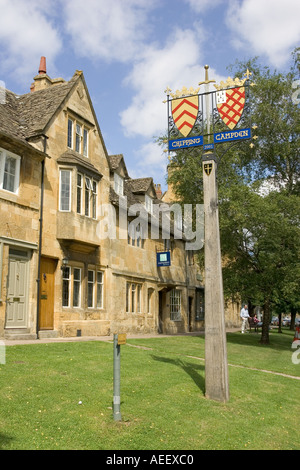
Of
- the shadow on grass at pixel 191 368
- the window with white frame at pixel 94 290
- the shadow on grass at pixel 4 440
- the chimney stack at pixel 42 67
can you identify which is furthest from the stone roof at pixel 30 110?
the shadow on grass at pixel 4 440

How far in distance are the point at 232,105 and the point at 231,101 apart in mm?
94

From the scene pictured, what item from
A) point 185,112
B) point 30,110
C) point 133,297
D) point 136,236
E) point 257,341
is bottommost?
point 257,341

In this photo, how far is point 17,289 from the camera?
15789 millimetres

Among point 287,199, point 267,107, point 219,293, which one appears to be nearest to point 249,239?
point 287,199

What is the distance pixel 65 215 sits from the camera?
58.8ft

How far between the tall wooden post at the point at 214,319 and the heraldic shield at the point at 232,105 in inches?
74.3

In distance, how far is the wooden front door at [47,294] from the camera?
1705cm

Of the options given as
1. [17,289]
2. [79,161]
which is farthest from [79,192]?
[17,289]

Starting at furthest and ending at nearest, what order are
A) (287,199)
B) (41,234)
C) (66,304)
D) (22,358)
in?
(287,199) → (66,304) → (41,234) → (22,358)

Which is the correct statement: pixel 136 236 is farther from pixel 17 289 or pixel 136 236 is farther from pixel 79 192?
pixel 17 289

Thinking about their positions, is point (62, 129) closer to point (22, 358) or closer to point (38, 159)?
point (38, 159)

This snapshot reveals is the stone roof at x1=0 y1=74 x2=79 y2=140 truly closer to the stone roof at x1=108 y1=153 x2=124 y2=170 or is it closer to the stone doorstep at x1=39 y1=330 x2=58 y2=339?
the stone roof at x1=108 y1=153 x2=124 y2=170

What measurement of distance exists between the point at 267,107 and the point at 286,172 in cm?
377

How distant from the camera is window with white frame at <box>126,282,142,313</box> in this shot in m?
23.7
